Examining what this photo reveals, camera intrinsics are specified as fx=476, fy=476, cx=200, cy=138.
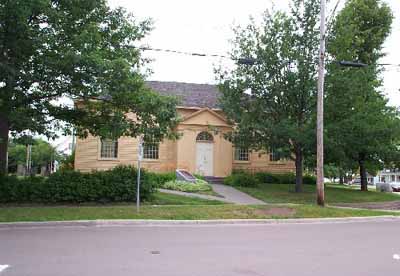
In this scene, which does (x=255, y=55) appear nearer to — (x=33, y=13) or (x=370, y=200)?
(x=370, y=200)

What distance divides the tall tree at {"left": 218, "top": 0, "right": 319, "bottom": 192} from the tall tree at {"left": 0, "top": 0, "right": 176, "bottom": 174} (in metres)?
8.29

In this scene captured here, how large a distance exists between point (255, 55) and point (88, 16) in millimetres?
10812

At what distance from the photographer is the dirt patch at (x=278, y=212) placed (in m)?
17.2

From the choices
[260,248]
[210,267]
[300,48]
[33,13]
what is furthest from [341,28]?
[210,267]

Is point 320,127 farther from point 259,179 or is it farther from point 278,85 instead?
point 259,179

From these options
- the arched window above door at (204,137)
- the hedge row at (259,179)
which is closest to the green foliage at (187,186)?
the hedge row at (259,179)

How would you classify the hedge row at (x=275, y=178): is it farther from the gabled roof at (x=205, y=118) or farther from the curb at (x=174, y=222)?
the curb at (x=174, y=222)

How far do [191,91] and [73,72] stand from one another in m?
20.6

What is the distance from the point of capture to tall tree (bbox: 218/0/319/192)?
24.2 meters

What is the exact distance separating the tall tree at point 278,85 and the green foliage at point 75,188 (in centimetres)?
852

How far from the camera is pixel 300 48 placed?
2472cm

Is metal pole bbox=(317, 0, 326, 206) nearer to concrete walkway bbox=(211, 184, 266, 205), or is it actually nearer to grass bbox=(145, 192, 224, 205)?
concrete walkway bbox=(211, 184, 266, 205)

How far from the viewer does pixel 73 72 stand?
611 inches

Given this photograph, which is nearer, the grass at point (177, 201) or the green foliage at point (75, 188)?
the green foliage at point (75, 188)
